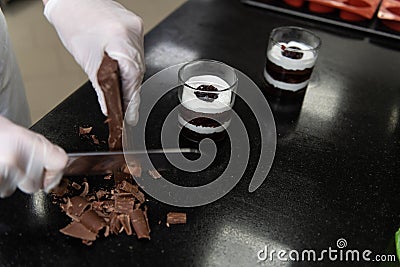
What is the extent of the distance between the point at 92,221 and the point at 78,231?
0.03m

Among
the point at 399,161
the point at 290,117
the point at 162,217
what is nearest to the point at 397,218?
the point at 399,161

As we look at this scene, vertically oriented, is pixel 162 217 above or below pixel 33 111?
above

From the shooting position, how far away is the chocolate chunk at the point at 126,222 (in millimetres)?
904

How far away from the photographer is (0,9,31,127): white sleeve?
116cm

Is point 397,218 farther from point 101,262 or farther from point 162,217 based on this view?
point 101,262

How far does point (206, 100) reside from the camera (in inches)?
41.1

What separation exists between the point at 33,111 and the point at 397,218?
1.44 metres

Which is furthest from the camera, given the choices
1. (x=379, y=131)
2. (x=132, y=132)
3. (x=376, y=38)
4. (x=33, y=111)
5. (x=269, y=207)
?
(x=33, y=111)

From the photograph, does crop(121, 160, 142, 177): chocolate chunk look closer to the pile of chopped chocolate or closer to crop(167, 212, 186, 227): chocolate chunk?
the pile of chopped chocolate

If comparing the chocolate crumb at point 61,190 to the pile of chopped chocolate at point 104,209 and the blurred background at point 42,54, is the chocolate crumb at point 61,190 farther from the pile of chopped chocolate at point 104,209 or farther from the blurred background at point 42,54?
the blurred background at point 42,54

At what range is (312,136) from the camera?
115cm

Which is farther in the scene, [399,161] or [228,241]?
[399,161]

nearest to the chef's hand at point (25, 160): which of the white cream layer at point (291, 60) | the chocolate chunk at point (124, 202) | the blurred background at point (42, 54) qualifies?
the chocolate chunk at point (124, 202)

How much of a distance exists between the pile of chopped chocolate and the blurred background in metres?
1.03
